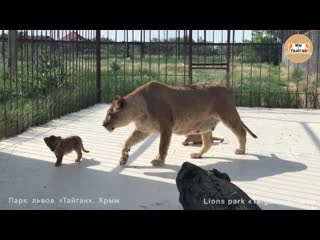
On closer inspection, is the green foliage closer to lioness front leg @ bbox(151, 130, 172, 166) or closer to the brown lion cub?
lioness front leg @ bbox(151, 130, 172, 166)

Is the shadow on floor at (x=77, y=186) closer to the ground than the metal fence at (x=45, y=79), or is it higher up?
closer to the ground

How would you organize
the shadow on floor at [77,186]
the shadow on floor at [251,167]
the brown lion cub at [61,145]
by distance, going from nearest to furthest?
the shadow on floor at [77,186]
the shadow on floor at [251,167]
the brown lion cub at [61,145]

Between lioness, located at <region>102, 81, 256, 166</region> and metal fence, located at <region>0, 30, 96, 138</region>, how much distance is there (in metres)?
2.48

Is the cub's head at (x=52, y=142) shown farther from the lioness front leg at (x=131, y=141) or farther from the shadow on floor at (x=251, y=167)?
the shadow on floor at (x=251, y=167)

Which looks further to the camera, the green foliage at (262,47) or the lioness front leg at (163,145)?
the green foliage at (262,47)

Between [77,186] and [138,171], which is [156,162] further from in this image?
[77,186]

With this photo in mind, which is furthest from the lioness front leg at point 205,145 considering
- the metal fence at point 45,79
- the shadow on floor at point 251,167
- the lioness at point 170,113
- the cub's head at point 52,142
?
the metal fence at point 45,79

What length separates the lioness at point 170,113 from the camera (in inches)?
252

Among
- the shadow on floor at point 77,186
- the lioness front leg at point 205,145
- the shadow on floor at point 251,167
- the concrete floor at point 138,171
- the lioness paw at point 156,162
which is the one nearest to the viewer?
the shadow on floor at point 77,186

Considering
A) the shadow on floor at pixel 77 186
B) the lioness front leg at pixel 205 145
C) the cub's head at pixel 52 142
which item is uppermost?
the cub's head at pixel 52 142

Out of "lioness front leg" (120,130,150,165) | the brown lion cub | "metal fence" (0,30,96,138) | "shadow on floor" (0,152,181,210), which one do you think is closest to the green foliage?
"metal fence" (0,30,96,138)

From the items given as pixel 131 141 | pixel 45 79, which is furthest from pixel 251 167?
pixel 45 79

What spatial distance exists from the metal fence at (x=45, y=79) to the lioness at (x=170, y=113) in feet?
8.15

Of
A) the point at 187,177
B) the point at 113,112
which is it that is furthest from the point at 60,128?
the point at 187,177
